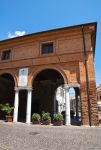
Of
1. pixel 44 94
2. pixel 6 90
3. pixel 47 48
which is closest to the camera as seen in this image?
pixel 47 48

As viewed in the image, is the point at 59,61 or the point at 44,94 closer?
the point at 59,61

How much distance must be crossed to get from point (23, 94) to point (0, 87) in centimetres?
367

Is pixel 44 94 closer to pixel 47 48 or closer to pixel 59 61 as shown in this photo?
pixel 47 48

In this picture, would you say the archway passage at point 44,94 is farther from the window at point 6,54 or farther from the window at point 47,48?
the window at point 47,48

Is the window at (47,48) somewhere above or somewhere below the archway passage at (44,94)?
above

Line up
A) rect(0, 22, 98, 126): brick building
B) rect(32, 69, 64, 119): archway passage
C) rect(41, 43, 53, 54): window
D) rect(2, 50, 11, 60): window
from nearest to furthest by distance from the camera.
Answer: rect(0, 22, 98, 126): brick building, rect(41, 43, 53, 54): window, rect(2, 50, 11, 60): window, rect(32, 69, 64, 119): archway passage

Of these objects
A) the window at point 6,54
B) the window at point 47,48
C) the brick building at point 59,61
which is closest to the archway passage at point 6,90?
the window at point 6,54

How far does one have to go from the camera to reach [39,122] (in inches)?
605

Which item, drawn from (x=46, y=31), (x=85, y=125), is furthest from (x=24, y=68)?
(x=85, y=125)

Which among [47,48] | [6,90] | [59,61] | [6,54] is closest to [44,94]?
[6,90]

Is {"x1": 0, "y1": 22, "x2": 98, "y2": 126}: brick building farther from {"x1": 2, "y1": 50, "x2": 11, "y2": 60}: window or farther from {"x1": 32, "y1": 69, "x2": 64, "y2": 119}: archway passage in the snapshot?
{"x1": 32, "y1": 69, "x2": 64, "y2": 119}: archway passage

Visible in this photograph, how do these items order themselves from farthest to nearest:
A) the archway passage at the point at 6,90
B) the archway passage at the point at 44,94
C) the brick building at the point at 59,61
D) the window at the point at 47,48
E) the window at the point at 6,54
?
the archway passage at the point at 44,94 < the archway passage at the point at 6,90 < the window at the point at 6,54 < the window at the point at 47,48 < the brick building at the point at 59,61

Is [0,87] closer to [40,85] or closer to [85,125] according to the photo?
[40,85]

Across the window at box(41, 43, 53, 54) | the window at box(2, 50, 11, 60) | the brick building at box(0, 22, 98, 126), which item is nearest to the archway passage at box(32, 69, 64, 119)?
the window at box(2, 50, 11, 60)
